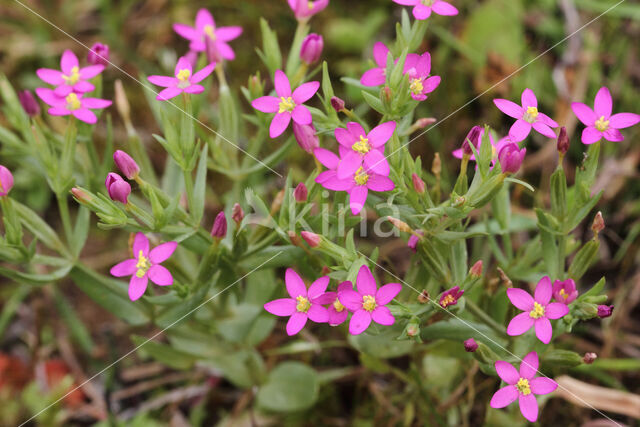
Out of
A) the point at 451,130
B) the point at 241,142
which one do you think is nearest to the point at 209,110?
the point at 241,142

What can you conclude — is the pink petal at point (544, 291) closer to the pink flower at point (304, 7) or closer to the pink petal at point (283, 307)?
the pink petal at point (283, 307)

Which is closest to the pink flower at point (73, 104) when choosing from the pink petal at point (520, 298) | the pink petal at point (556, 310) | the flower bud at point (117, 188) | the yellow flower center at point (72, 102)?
the yellow flower center at point (72, 102)

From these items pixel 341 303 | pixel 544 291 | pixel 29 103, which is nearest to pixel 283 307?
pixel 341 303

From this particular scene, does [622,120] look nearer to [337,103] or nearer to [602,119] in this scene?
[602,119]

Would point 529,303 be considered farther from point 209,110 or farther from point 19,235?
point 209,110

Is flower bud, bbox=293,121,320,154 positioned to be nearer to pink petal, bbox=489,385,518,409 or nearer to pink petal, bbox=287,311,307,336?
pink petal, bbox=287,311,307,336

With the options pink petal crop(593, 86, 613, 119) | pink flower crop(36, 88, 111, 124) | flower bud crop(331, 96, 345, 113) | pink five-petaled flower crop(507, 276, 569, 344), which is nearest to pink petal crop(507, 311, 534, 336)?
pink five-petaled flower crop(507, 276, 569, 344)

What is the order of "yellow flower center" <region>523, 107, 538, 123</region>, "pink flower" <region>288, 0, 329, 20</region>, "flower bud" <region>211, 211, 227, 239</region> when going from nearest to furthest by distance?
1. "yellow flower center" <region>523, 107, 538, 123</region>
2. "flower bud" <region>211, 211, 227, 239</region>
3. "pink flower" <region>288, 0, 329, 20</region>
